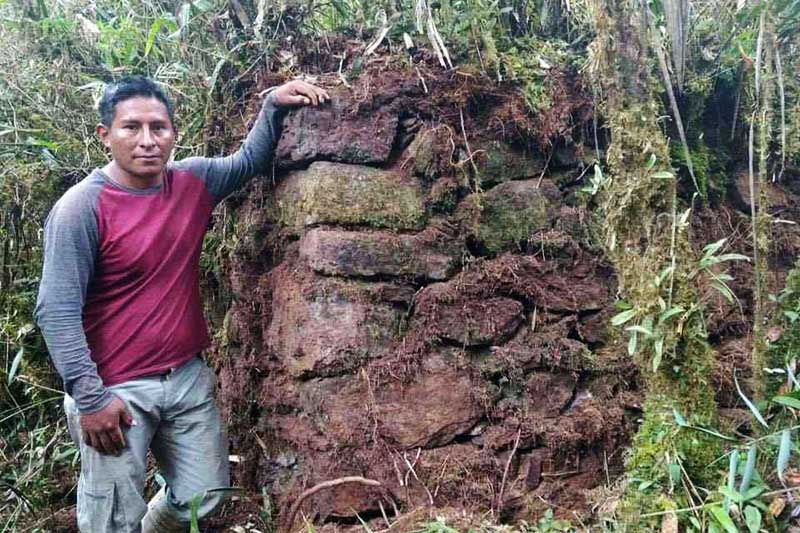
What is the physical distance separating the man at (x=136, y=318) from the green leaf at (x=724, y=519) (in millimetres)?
1923

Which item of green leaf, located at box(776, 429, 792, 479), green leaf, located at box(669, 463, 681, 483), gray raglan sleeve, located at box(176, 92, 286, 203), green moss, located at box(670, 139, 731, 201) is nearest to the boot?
gray raglan sleeve, located at box(176, 92, 286, 203)

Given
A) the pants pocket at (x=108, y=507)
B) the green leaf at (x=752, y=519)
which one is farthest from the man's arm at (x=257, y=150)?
the green leaf at (x=752, y=519)

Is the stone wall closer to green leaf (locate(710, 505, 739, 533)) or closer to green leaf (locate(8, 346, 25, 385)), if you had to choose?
green leaf (locate(710, 505, 739, 533))

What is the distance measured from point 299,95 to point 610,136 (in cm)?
144

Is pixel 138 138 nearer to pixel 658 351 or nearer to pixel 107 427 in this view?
pixel 107 427

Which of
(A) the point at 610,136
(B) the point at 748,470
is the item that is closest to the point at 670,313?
(B) the point at 748,470

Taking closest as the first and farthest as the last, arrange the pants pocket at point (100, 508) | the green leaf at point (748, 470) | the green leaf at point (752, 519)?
1. the green leaf at point (752, 519)
2. the green leaf at point (748, 470)
3. the pants pocket at point (100, 508)

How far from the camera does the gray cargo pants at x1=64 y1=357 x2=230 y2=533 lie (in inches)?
106

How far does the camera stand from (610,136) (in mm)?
3240

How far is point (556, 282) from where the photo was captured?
3186 millimetres

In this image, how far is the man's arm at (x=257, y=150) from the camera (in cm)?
305

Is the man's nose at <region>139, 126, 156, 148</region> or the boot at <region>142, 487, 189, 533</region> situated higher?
the man's nose at <region>139, 126, 156, 148</region>

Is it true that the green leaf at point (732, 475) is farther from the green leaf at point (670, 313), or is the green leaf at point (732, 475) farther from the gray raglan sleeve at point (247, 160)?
the gray raglan sleeve at point (247, 160)

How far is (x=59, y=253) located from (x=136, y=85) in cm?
76
